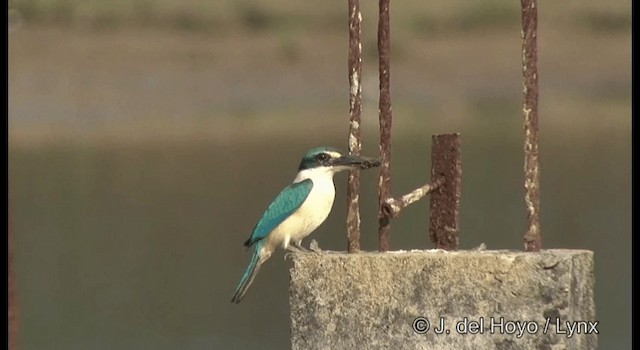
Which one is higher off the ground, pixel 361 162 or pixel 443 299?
pixel 361 162

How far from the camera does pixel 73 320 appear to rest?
43.7ft

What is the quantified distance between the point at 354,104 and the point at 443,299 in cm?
72

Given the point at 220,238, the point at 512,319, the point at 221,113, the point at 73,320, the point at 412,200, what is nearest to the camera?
the point at 512,319

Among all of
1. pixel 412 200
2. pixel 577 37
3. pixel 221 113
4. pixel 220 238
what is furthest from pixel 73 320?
pixel 577 37

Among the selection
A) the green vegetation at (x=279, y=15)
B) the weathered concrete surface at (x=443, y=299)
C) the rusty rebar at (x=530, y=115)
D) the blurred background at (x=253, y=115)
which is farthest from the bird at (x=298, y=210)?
the green vegetation at (x=279, y=15)

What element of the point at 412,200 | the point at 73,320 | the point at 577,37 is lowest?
the point at 73,320

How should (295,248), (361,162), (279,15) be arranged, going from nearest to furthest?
(361,162) < (295,248) < (279,15)

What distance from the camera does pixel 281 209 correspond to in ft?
22.9

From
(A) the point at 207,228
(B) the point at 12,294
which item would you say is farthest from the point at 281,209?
(A) the point at 207,228

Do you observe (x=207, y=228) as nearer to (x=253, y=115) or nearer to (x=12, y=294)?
(x=253, y=115)

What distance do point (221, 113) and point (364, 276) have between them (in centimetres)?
1853

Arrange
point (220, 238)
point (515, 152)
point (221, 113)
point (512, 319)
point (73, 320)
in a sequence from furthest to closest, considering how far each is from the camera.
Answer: point (221, 113), point (515, 152), point (220, 238), point (73, 320), point (512, 319)

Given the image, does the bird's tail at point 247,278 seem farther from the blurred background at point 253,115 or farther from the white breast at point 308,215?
the blurred background at point 253,115

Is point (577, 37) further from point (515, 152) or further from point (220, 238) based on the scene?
point (220, 238)
